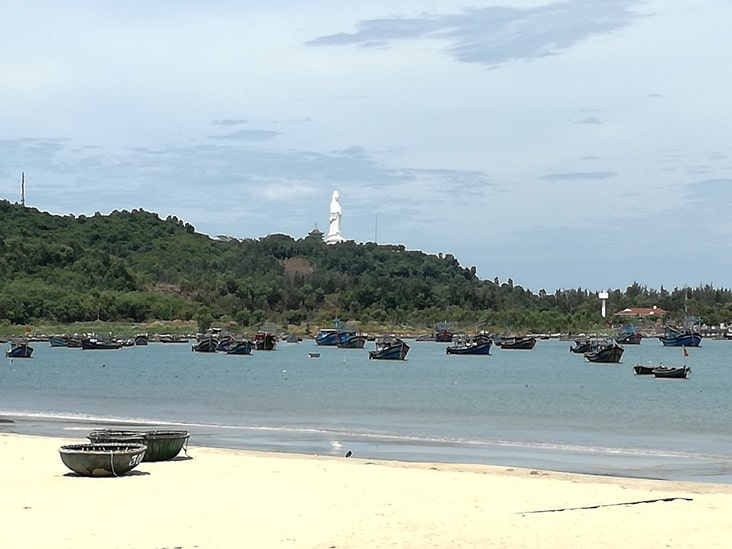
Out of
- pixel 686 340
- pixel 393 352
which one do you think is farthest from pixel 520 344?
pixel 393 352

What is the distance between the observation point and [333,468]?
74.4 ft

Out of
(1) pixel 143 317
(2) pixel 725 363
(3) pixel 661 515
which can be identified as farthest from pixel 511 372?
(1) pixel 143 317

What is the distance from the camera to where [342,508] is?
55.8 ft

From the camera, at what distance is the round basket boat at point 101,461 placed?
19.4m

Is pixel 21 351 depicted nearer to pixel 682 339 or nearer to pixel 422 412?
pixel 422 412

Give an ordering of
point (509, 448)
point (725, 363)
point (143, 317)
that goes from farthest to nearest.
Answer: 1. point (143, 317)
2. point (725, 363)
3. point (509, 448)

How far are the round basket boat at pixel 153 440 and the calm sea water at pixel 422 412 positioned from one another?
6180 mm

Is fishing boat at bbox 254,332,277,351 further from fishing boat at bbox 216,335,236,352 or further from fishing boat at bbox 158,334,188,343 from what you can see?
fishing boat at bbox 158,334,188,343

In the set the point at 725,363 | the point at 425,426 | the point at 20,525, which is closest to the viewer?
the point at 20,525

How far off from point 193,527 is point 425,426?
24.3 m

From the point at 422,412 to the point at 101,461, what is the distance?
90.9 ft

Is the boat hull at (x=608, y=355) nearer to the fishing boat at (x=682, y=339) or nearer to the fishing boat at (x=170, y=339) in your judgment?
the fishing boat at (x=682, y=339)

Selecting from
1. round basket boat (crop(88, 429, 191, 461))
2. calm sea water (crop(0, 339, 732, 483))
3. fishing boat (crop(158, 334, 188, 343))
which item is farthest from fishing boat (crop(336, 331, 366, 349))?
round basket boat (crop(88, 429, 191, 461))

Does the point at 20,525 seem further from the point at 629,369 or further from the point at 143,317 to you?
the point at 143,317
